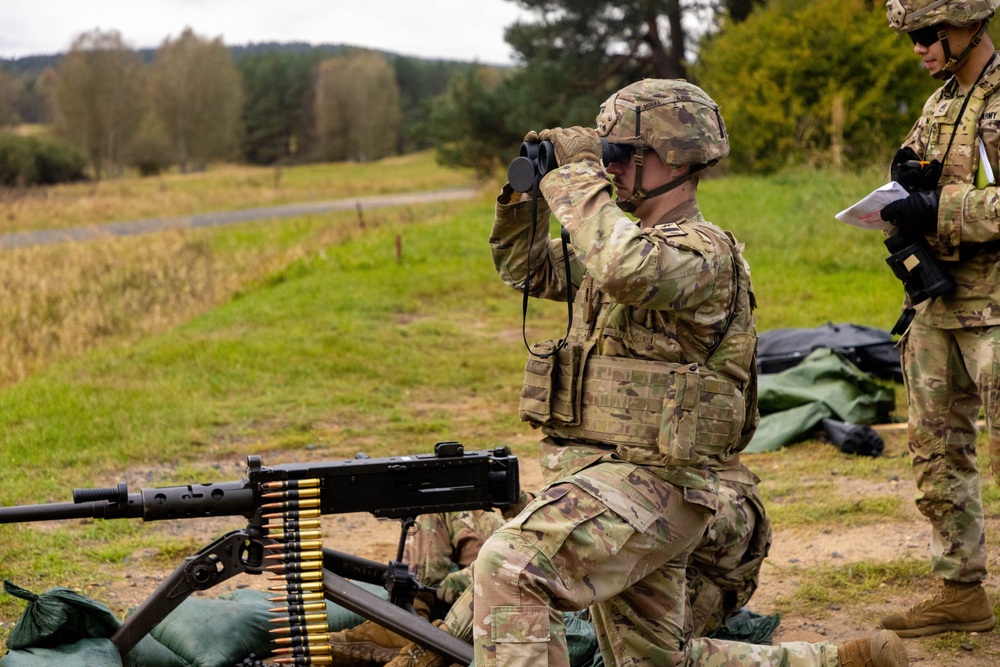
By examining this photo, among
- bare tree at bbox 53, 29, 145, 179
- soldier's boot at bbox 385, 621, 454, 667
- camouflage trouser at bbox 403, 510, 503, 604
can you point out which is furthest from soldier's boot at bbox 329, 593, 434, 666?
bare tree at bbox 53, 29, 145, 179

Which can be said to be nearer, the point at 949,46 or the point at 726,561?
the point at 726,561

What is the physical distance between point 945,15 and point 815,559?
8.66ft

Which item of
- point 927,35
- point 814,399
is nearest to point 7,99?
point 814,399

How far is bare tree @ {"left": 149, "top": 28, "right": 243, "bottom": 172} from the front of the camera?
215 ft

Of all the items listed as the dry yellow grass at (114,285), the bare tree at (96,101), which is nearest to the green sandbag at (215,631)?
the dry yellow grass at (114,285)

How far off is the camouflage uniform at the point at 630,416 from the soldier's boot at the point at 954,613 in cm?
124

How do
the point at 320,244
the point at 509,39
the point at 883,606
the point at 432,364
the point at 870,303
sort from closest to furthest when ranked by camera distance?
the point at 883,606 → the point at 432,364 → the point at 870,303 → the point at 320,244 → the point at 509,39

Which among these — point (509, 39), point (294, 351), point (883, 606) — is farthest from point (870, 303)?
point (509, 39)

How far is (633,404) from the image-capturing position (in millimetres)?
3215

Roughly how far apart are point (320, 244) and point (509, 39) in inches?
533

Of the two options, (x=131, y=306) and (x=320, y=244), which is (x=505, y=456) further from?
(x=320, y=244)

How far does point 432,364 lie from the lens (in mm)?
10141

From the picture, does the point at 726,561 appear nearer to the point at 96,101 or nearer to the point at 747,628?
the point at 747,628

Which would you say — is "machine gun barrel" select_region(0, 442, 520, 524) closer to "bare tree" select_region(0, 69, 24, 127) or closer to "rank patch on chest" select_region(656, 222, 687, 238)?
"rank patch on chest" select_region(656, 222, 687, 238)
